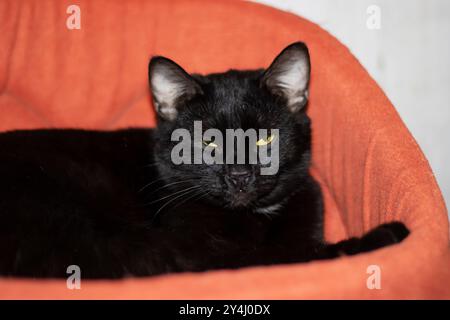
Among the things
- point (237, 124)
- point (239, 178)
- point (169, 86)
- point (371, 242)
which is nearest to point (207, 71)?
point (169, 86)

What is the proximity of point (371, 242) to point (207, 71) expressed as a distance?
1185 millimetres

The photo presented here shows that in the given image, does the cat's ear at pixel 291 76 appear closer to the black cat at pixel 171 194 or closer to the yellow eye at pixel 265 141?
the black cat at pixel 171 194

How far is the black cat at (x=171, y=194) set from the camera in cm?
139

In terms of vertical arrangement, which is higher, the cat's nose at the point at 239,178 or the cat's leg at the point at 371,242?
the cat's nose at the point at 239,178

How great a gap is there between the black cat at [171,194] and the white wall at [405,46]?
2.48 ft

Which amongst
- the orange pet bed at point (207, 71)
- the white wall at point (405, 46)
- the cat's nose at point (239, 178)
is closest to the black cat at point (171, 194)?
the cat's nose at point (239, 178)

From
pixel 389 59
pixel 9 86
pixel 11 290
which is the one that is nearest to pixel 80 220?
pixel 11 290

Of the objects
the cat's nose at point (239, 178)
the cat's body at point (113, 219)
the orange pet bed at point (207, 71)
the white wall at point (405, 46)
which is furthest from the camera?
the white wall at point (405, 46)

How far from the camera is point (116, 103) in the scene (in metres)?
2.36

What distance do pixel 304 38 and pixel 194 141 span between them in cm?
79

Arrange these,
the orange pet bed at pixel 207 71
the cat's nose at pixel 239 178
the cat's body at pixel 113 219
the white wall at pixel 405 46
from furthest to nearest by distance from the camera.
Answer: the white wall at pixel 405 46
the orange pet bed at pixel 207 71
the cat's nose at pixel 239 178
the cat's body at pixel 113 219

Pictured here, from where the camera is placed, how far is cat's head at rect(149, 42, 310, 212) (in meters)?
1.58
